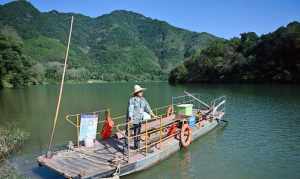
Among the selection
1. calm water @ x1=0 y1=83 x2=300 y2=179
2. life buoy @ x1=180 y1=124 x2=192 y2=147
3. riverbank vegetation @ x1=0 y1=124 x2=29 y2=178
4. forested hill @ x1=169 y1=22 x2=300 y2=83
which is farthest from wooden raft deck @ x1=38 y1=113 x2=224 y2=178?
forested hill @ x1=169 y1=22 x2=300 y2=83

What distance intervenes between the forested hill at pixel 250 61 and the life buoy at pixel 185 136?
6147 cm

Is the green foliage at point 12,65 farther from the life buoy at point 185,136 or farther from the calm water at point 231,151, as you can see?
the life buoy at point 185,136

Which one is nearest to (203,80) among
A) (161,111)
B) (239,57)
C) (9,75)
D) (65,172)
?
(239,57)

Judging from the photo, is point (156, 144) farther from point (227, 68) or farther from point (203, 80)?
point (203, 80)

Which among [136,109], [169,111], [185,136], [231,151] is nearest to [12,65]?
[169,111]

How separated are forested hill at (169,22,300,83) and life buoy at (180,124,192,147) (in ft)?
202

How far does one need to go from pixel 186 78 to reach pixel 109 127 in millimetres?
92439

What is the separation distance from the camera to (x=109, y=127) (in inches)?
605

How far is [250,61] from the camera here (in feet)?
275

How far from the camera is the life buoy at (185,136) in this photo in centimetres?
1600

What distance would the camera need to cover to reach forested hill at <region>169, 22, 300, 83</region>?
7250cm

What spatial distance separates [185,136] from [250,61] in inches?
2890

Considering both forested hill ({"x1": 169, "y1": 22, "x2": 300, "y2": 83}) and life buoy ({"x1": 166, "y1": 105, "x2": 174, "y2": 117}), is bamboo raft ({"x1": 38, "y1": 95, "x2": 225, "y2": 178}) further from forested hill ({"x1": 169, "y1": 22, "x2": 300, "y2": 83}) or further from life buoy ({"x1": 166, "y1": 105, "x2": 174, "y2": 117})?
forested hill ({"x1": 169, "y1": 22, "x2": 300, "y2": 83})

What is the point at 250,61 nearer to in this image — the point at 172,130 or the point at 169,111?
the point at 169,111
